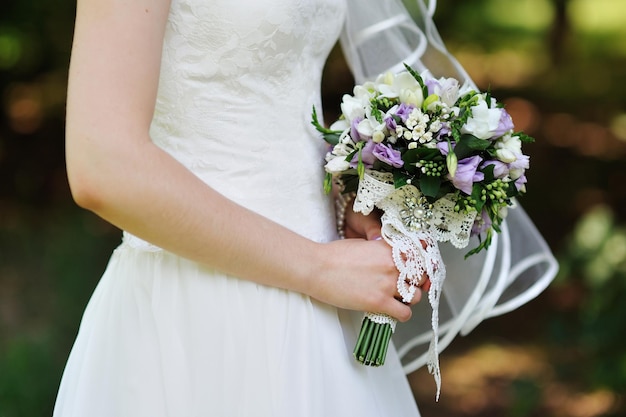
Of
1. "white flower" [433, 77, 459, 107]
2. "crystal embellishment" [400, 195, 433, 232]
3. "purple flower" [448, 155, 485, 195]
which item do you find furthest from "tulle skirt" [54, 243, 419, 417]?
"white flower" [433, 77, 459, 107]

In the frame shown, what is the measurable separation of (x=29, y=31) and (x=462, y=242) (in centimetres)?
526

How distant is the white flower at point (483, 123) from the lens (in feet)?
4.39

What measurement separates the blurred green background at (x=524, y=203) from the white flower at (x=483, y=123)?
7.55 feet

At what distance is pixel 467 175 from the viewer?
1303 mm

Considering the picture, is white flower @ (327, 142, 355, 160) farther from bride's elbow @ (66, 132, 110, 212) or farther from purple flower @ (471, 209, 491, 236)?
bride's elbow @ (66, 132, 110, 212)

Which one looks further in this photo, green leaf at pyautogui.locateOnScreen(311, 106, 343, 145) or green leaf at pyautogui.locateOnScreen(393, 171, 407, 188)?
green leaf at pyautogui.locateOnScreen(311, 106, 343, 145)

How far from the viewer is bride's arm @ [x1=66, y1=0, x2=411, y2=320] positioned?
1.09m

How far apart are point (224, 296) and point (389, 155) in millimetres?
373

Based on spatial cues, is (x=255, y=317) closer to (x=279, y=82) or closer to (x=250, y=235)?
(x=250, y=235)

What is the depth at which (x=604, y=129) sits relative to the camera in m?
6.99

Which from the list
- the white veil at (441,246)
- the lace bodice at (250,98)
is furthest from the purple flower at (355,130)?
the white veil at (441,246)

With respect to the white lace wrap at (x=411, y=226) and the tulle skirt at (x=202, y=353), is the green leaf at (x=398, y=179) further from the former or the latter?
the tulle skirt at (x=202, y=353)

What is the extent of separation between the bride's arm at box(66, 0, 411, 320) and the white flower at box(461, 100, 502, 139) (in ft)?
1.44

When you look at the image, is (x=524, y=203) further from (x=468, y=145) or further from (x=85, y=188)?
(x=85, y=188)
